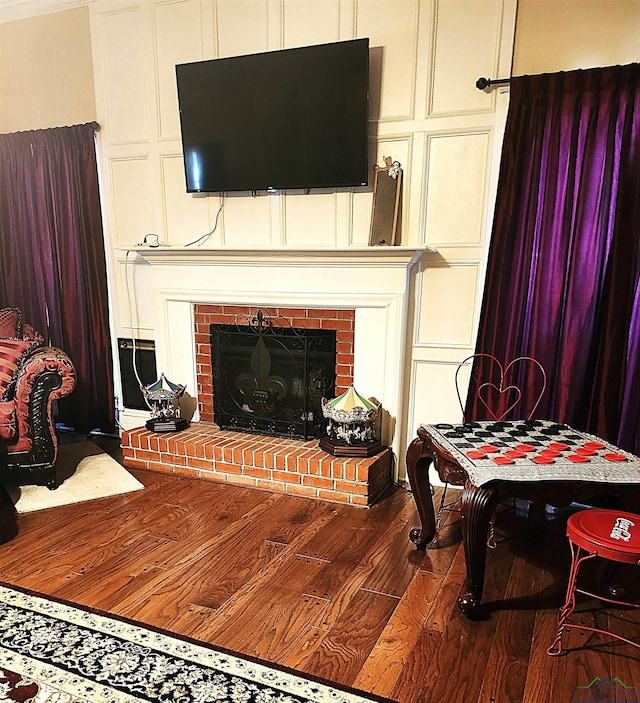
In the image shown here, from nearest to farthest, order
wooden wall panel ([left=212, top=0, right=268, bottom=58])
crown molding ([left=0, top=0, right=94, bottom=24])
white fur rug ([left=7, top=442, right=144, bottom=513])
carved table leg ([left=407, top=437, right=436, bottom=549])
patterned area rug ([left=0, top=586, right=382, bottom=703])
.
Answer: patterned area rug ([left=0, top=586, right=382, bottom=703]) → carved table leg ([left=407, top=437, right=436, bottom=549]) → white fur rug ([left=7, top=442, right=144, bottom=513]) → wooden wall panel ([left=212, top=0, right=268, bottom=58]) → crown molding ([left=0, top=0, right=94, bottom=24])

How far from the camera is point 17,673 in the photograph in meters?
1.64

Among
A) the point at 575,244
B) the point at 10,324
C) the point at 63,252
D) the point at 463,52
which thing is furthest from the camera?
the point at 63,252

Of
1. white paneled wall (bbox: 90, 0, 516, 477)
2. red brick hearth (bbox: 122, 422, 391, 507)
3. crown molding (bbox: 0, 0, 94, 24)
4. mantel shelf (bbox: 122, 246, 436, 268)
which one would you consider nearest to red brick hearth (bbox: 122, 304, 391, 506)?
red brick hearth (bbox: 122, 422, 391, 507)

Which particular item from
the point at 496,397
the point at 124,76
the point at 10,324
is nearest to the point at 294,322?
the point at 496,397

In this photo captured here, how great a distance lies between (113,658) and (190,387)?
80.8 inches

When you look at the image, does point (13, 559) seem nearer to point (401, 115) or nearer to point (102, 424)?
point (102, 424)

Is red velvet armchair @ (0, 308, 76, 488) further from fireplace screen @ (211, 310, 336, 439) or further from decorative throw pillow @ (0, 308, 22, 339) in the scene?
fireplace screen @ (211, 310, 336, 439)

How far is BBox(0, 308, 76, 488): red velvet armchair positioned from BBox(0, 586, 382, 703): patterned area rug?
3.91ft

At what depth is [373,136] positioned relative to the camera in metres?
2.95

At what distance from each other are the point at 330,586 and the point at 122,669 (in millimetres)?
809

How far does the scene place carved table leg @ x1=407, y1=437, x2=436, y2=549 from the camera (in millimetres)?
2359

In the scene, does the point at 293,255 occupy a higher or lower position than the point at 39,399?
higher

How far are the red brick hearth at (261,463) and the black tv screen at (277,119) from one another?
5.09 feet

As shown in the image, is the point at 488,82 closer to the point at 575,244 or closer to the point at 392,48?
the point at 392,48
